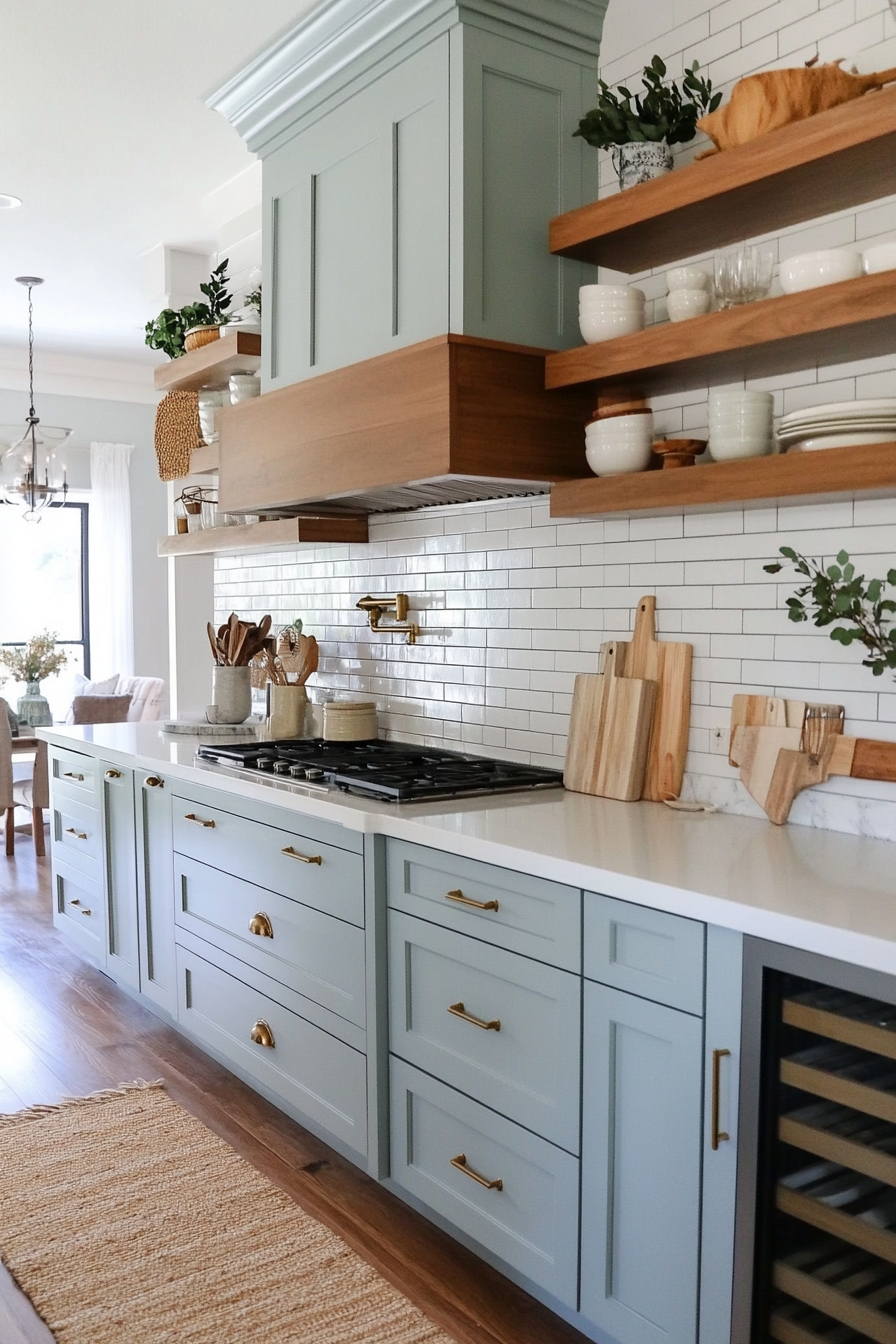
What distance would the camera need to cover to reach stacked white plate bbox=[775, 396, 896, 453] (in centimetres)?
192

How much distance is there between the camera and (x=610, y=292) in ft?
8.00

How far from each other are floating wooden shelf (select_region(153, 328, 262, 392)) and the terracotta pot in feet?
0.06

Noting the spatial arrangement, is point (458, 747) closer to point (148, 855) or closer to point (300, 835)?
point (300, 835)

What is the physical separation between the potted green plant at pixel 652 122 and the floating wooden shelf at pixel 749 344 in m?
0.40

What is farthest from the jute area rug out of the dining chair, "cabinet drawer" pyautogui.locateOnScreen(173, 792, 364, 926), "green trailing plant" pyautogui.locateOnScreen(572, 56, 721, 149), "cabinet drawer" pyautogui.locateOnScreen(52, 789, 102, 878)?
the dining chair

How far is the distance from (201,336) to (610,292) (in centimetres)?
199

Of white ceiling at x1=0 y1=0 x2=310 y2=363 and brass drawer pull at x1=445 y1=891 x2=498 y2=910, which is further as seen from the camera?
white ceiling at x1=0 y1=0 x2=310 y2=363

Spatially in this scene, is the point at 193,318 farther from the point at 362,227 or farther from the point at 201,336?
the point at 362,227

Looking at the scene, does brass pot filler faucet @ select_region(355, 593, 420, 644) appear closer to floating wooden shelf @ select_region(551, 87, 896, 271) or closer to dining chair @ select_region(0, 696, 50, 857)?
floating wooden shelf @ select_region(551, 87, 896, 271)

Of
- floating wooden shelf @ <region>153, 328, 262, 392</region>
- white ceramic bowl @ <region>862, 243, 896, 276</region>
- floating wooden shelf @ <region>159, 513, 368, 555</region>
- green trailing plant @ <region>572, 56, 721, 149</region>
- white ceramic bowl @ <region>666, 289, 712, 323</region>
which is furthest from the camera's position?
floating wooden shelf @ <region>153, 328, 262, 392</region>

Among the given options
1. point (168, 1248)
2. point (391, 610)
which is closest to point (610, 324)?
point (391, 610)

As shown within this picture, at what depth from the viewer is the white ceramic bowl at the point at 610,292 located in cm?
244

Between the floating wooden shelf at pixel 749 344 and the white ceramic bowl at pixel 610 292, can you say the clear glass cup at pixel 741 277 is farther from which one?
the white ceramic bowl at pixel 610 292

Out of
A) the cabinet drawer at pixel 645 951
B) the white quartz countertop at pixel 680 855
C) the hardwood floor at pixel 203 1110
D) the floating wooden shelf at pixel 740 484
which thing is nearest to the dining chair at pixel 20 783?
the hardwood floor at pixel 203 1110
